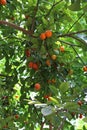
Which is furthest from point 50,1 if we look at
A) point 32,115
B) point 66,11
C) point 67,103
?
point 67,103

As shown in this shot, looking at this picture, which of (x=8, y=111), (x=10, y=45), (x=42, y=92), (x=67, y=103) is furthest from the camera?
(x=8, y=111)

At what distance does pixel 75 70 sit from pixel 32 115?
1.86 feet

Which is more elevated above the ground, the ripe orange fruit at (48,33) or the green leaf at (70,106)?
the ripe orange fruit at (48,33)

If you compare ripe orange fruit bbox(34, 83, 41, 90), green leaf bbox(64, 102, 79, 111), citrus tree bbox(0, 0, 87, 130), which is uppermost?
citrus tree bbox(0, 0, 87, 130)

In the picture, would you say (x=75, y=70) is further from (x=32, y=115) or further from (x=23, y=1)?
(x=23, y=1)

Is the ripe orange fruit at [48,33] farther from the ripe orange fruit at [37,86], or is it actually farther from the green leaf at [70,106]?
the green leaf at [70,106]

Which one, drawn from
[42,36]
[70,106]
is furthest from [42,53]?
[70,106]

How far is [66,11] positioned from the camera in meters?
2.93

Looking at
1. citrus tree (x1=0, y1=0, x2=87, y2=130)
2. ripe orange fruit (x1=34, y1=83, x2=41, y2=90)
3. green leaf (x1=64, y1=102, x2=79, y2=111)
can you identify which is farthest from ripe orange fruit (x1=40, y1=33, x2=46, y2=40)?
green leaf (x1=64, y1=102, x2=79, y2=111)

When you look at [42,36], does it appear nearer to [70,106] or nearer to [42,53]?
[42,53]

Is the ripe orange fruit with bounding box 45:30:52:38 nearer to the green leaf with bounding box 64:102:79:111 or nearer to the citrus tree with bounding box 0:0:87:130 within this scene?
the citrus tree with bounding box 0:0:87:130

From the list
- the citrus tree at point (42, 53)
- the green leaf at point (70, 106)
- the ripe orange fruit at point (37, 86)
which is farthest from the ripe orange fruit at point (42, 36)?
the green leaf at point (70, 106)

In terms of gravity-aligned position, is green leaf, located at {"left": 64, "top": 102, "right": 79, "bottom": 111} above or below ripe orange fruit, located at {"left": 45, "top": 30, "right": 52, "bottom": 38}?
below

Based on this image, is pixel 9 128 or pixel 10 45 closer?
pixel 9 128
